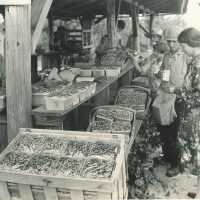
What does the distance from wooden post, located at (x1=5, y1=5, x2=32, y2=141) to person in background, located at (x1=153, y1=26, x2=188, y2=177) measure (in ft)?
7.46

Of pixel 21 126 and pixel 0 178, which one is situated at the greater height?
pixel 21 126

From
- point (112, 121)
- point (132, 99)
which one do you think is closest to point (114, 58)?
point (132, 99)

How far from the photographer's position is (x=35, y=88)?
3859 millimetres

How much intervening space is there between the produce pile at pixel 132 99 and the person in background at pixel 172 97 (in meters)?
0.59

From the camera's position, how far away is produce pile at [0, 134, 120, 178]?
277 centimetres

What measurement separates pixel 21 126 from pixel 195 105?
244 cm

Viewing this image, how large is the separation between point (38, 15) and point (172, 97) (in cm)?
239

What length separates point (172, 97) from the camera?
16.6ft

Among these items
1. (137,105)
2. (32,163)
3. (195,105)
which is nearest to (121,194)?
(32,163)

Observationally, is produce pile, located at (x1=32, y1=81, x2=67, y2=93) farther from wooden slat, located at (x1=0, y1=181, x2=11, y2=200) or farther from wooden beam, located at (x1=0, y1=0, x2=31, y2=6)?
wooden slat, located at (x1=0, y1=181, x2=11, y2=200)

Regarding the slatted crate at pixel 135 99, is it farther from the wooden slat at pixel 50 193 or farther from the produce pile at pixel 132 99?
the wooden slat at pixel 50 193

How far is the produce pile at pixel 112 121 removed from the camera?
4418 mm

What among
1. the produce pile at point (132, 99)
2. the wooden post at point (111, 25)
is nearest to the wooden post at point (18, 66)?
the produce pile at point (132, 99)

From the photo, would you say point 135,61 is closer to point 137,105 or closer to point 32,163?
point 137,105
